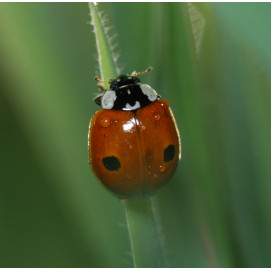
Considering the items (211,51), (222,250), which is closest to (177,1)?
(211,51)

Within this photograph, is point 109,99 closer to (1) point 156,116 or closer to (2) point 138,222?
(1) point 156,116

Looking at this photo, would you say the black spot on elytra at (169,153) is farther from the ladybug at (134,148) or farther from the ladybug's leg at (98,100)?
the ladybug's leg at (98,100)

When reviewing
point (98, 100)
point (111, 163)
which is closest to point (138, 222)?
point (111, 163)

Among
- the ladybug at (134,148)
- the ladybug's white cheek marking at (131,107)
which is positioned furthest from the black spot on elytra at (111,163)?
the ladybug's white cheek marking at (131,107)

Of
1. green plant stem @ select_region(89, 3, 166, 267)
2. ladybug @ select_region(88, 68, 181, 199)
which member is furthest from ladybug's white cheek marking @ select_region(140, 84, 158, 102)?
green plant stem @ select_region(89, 3, 166, 267)

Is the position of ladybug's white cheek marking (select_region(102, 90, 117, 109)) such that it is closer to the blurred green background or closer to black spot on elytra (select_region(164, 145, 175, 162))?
the blurred green background
